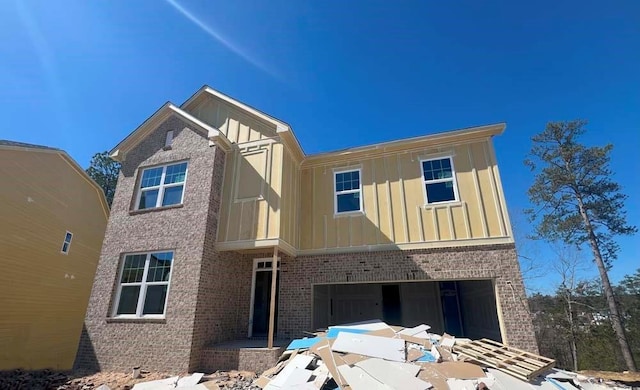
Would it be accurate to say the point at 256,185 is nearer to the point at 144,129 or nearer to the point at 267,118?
the point at 267,118

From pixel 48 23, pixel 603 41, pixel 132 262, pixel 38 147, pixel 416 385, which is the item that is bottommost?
pixel 416 385

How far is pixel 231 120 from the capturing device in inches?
412

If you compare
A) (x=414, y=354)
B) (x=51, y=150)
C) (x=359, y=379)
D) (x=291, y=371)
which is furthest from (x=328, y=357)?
(x=51, y=150)

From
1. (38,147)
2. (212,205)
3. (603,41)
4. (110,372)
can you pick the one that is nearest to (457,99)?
(603,41)

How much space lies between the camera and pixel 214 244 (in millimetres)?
8734

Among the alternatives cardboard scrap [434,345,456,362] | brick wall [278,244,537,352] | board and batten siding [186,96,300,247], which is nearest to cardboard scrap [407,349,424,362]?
cardboard scrap [434,345,456,362]

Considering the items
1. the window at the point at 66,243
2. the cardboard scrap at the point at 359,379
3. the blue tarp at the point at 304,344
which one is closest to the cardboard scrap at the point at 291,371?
the blue tarp at the point at 304,344

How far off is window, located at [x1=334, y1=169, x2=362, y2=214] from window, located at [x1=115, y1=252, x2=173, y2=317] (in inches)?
217

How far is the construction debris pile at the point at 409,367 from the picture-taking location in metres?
4.94

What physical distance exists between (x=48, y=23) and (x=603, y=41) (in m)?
17.9

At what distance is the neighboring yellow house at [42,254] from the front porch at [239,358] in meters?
9.32

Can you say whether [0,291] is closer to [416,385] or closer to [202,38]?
[202,38]

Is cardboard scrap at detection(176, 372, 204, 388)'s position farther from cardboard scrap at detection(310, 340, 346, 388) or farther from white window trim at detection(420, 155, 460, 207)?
white window trim at detection(420, 155, 460, 207)

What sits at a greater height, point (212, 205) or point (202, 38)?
point (202, 38)
